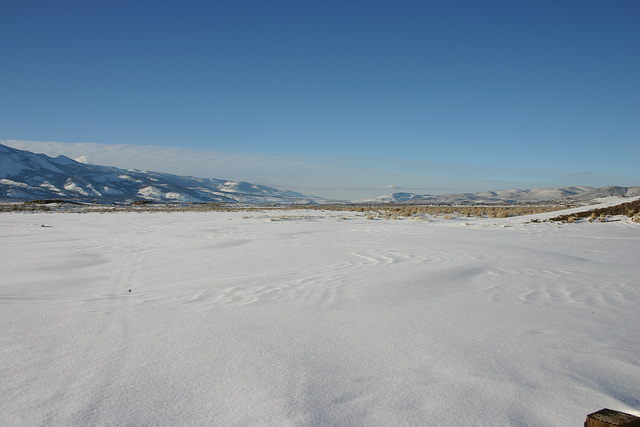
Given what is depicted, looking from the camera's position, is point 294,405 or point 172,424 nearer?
point 172,424

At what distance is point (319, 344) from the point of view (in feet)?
8.26

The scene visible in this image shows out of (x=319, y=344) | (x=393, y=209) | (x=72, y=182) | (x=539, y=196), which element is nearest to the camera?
(x=319, y=344)

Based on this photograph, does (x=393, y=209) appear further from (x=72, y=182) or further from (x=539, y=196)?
(x=72, y=182)

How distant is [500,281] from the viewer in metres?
4.47

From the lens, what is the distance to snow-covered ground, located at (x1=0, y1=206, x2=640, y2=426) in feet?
5.71

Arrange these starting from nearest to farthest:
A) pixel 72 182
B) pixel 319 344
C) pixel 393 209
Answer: pixel 319 344 < pixel 393 209 < pixel 72 182

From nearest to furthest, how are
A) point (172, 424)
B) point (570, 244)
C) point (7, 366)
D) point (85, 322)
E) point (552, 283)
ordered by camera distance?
point (172, 424) → point (7, 366) → point (85, 322) → point (552, 283) → point (570, 244)

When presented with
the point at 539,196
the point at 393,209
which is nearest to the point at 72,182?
the point at 393,209

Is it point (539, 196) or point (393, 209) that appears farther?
point (539, 196)

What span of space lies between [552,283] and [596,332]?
1767mm

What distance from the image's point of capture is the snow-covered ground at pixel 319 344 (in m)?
1.74

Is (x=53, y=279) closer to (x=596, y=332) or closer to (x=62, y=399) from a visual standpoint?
(x=62, y=399)

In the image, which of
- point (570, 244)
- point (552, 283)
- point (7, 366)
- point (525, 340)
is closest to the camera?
point (7, 366)

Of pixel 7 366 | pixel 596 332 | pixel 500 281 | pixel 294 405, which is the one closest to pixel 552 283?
pixel 500 281
